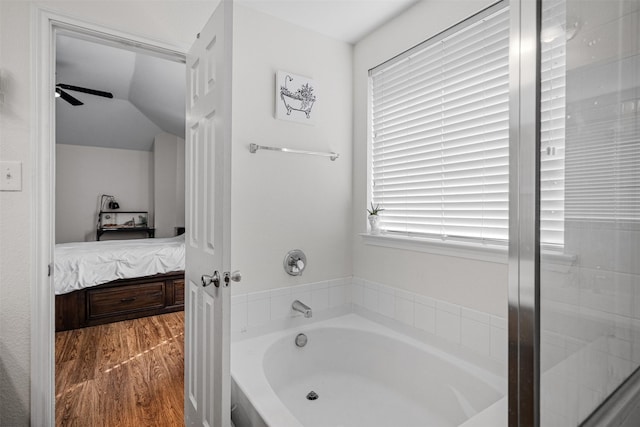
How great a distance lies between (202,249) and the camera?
1502mm

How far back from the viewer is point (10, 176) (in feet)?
4.47

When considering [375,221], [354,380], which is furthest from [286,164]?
[354,380]

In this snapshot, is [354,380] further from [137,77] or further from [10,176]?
[137,77]

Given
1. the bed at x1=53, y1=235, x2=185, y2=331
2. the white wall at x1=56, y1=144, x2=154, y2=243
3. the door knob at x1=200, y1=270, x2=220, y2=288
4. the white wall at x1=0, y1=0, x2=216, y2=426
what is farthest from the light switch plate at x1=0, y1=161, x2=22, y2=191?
the white wall at x1=56, y1=144, x2=154, y2=243

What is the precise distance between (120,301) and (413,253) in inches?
133

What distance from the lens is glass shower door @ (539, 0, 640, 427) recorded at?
1.37ft

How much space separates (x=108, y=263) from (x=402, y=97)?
3490mm

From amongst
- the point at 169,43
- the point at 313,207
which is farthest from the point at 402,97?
the point at 169,43

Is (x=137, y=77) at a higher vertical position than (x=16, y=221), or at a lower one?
higher

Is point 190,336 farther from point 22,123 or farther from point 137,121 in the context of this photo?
point 137,121

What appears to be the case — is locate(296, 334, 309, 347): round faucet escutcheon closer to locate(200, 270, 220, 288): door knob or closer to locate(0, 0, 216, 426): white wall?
locate(200, 270, 220, 288): door knob

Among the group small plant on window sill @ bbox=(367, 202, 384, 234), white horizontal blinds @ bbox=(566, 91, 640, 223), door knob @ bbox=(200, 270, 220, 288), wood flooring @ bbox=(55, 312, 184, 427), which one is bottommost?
wood flooring @ bbox=(55, 312, 184, 427)

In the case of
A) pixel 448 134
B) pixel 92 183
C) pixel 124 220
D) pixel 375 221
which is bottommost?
pixel 124 220

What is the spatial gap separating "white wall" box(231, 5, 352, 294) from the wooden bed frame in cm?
245
